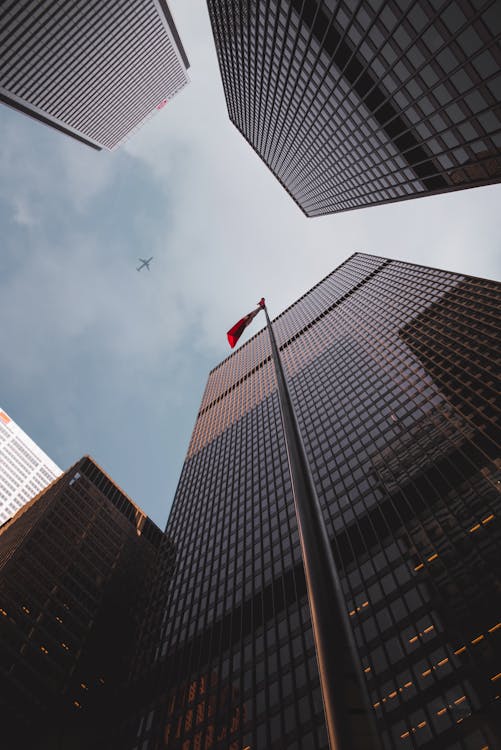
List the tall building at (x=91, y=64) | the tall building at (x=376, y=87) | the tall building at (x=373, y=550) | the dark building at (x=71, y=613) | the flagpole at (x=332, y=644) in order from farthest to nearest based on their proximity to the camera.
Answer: the tall building at (x=91, y=64), the dark building at (x=71, y=613), the tall building at (x=373, y=550), the tall building at (x=376, y=87), the flagpole at (x=332, y=644)

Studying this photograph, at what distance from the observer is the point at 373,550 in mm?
53000

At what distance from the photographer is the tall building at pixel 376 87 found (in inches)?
1183

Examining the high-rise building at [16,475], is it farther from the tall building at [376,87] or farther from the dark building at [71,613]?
the tall building at [376,87]

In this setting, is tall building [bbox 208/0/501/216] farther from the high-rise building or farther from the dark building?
the high-rise building

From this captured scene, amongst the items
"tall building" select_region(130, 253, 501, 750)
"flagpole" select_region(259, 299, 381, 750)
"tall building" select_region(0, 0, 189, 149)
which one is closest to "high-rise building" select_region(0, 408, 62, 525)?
"tall building" select_region(130, 253, 501, 750)

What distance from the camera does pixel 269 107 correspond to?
82250 millimetres

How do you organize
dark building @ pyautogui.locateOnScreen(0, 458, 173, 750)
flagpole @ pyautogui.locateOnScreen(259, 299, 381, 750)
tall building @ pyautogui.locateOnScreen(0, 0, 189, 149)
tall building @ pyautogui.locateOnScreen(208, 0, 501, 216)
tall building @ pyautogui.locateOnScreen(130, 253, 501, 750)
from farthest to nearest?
tall building @ pyautogui.locateOnScreen(0, 0, 189, 149), dark building @ pyautogui.locateOnScreen(0, 458, 173, 750), tall building @ pyautogui.locateOnScreen(130, 253, 501, 750), tall building @ pyautogui.locateOnScreen(208, 0, 501, 216), flagpole @ pyautogui.locateOnScreen(259, 299, 381, 750)

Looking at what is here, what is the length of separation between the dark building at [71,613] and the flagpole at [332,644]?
247ft

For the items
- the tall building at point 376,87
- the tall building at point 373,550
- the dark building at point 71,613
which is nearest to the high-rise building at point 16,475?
the dark building at point 71,613

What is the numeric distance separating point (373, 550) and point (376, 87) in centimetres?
4909

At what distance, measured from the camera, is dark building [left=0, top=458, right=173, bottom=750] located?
66.0 metres

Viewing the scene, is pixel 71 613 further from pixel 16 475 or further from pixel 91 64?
pixel 91 64

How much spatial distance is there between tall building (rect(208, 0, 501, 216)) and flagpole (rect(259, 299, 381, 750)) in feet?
102

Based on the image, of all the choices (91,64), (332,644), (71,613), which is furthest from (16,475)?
(332,644)
